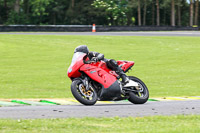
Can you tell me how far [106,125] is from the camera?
6297 mm

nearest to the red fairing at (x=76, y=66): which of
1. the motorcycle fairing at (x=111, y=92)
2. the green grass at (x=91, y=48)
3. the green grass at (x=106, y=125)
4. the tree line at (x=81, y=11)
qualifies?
the motorcycle fairing at (x=111, y=92)

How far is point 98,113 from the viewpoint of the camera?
7527 mm

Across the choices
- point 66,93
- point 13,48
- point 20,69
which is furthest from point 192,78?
point 13,48

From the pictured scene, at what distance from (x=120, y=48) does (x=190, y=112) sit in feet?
65.6

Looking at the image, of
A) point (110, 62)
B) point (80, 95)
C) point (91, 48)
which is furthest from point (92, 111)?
point (91, 48)

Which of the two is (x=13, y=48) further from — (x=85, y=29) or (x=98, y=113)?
(x=98, y=113)

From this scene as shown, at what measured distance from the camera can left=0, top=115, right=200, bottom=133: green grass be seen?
19.3 feet

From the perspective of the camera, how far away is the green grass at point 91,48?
44.5ft

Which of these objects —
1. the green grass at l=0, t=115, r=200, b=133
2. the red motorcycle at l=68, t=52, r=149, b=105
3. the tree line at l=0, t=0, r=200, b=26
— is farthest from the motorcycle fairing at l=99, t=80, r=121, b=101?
the tree line at l=0, t=0, r=200, b=26

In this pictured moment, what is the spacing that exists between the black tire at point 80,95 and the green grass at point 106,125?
1.87 meters

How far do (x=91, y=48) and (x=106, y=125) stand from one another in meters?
21.2

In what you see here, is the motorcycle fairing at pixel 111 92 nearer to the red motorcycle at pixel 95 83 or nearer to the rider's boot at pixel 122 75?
the red motorcycle at pixel 95 83

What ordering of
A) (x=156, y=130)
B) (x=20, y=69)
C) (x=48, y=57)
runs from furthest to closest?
(x=48, y=57) → (x=20, y=69) → (x=156, y=130)

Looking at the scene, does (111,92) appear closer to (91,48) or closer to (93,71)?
(93,71)
